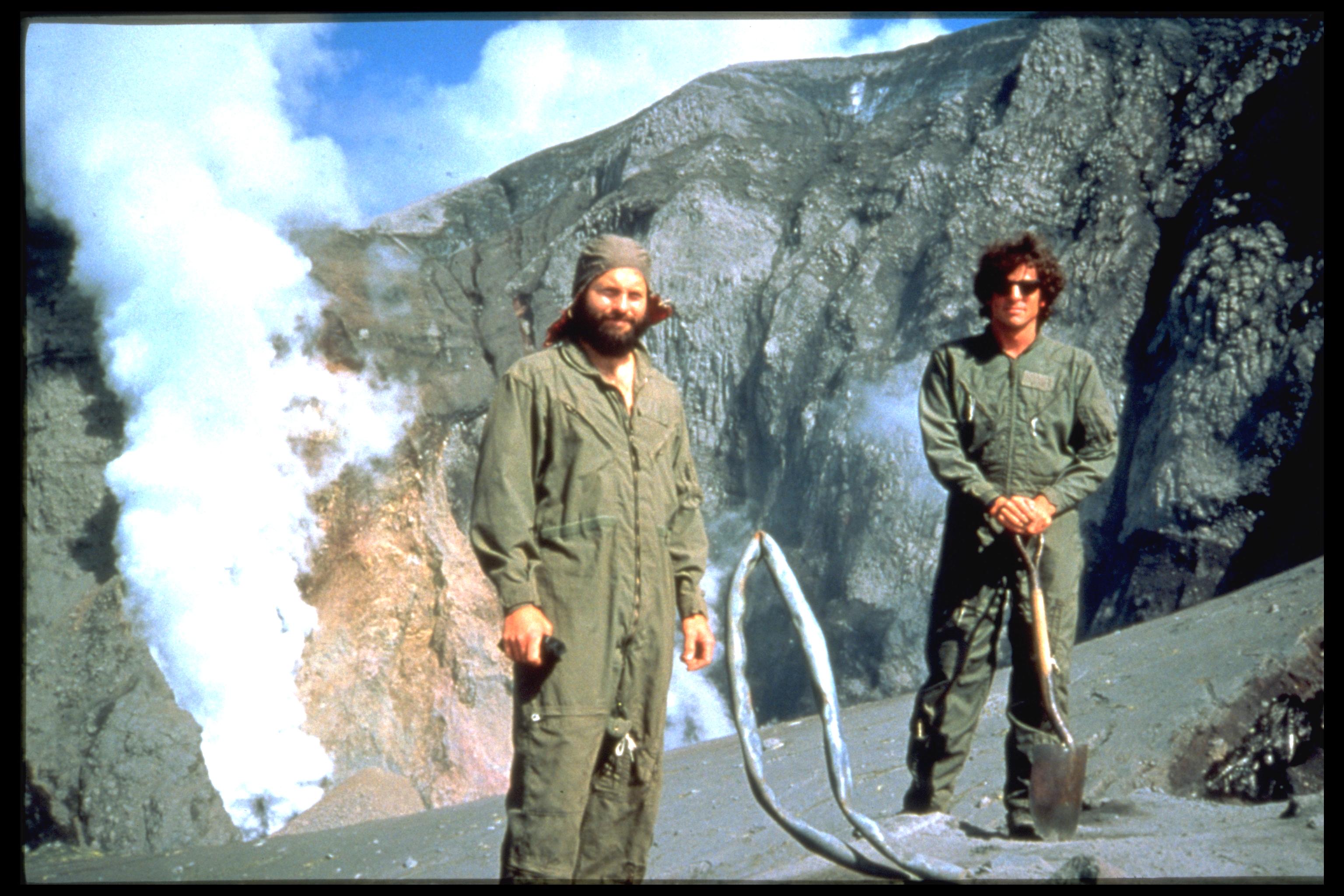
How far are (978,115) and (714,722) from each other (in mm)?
7641

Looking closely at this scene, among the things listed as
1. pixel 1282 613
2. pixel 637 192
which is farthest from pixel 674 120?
pixel 1282 613

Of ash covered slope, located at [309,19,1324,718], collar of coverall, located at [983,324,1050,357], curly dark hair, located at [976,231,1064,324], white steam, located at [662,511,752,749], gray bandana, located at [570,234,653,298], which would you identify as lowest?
white steam, located at [662,511,752,749]

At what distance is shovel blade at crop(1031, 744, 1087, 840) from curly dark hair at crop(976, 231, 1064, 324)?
4.31 feet

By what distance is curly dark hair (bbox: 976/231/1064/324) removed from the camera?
10.1ft

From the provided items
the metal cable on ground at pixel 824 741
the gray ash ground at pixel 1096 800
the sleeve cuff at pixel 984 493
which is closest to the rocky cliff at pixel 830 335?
the gray ash ground at pixel 1096 800

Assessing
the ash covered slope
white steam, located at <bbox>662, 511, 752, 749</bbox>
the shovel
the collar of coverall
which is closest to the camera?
the shovel

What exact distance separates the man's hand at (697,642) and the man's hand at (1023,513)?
100cm

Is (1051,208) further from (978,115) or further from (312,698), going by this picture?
(312,698)

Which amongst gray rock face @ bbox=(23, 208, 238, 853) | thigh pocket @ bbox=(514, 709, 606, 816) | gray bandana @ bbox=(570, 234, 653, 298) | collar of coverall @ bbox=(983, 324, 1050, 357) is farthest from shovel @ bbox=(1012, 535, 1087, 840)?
gray rock face @ bbox=(23, 208, 238, 853)

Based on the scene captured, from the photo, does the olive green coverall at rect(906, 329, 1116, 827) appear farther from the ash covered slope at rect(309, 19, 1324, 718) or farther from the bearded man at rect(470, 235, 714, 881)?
the ash covered slope at rect(309, 19, 1324, 718)

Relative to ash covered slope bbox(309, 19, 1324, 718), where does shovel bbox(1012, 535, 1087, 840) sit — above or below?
below

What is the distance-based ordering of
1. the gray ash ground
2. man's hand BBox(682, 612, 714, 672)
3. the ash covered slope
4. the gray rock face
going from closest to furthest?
man's hand BBox(682, 612, 714, 672) → the gray ash ground → the ash covered slope → the gray rock face

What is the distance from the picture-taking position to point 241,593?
10.5 meters

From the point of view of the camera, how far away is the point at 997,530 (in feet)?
9.90
